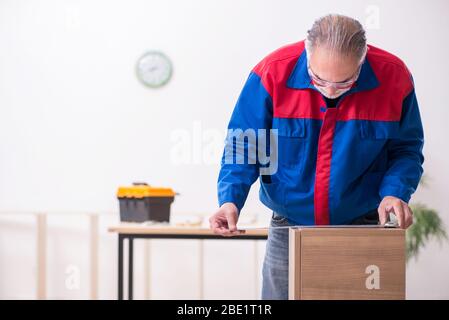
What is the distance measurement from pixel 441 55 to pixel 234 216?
2609 mm

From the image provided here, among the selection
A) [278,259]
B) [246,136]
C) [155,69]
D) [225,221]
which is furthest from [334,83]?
[155,69]

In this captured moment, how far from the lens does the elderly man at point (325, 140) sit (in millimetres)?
1472

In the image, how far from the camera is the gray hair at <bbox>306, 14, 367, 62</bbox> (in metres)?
1.31

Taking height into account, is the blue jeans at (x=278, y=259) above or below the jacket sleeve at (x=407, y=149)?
below

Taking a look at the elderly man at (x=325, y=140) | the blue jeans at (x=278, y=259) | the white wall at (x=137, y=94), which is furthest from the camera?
the white wall at (x=137, y=94)

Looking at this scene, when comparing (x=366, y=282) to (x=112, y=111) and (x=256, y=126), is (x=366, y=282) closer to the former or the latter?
(x=256, y=126)

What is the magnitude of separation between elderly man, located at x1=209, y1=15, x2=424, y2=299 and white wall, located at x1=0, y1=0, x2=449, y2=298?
213cm

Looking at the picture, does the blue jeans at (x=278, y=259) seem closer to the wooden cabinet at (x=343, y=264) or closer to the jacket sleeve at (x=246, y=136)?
the jacket sleeve at (x=246, y=136)

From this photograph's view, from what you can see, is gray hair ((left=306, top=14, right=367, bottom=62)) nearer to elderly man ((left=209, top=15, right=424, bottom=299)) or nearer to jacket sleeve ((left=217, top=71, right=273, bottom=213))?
elderly man ((left=209, top=15, right=424, bottom=299))

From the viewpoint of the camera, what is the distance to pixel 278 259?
162 centimetres

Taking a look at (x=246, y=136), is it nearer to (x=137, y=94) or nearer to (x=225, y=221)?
(x=225, y=221)

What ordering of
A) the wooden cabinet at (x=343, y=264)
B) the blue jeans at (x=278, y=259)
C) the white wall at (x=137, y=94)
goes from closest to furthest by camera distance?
the wooden cabinet at (x=343, y=264)
the blue jeans at (x=278, y=259)
the white wall at (x=137, y=94)

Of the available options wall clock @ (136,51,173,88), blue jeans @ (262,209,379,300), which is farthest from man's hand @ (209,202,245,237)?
wall clock @ (136,51,173,88)

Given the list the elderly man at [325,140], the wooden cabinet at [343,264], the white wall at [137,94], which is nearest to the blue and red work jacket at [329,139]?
the elderly man at [325,140]
